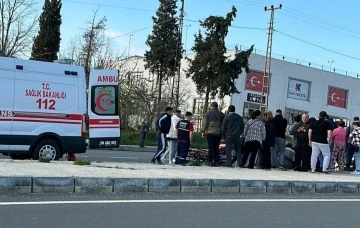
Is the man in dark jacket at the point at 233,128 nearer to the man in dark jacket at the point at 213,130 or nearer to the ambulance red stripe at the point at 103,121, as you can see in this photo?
the man in dark jacket at the point at 213,130

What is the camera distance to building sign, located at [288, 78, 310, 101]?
6419 cm

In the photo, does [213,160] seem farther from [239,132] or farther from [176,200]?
[176,200]

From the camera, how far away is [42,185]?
344 inches

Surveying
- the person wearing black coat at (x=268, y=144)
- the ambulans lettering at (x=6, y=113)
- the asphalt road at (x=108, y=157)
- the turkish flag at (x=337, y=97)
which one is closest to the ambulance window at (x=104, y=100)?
the ambulans lettering at (x=6, y=113)

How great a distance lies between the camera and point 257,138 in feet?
45.6

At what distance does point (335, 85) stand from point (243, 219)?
6543 cm

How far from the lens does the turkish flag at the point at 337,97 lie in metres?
69.3

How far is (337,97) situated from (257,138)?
196ft

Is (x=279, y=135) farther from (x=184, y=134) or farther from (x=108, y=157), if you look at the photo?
(x=108, y=157)

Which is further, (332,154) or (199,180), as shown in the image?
(332,154)

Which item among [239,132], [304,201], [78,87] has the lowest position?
[304,201]

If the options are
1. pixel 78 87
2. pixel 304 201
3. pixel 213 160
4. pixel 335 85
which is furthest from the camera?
pixel 335 85

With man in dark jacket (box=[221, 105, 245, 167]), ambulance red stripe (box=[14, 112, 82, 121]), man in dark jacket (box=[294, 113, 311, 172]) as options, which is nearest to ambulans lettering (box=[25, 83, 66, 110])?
ambulance red stripe (box=[14, 112, 82, 121])

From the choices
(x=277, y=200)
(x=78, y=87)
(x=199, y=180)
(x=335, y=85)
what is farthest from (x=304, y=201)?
(x=335, y=85)
